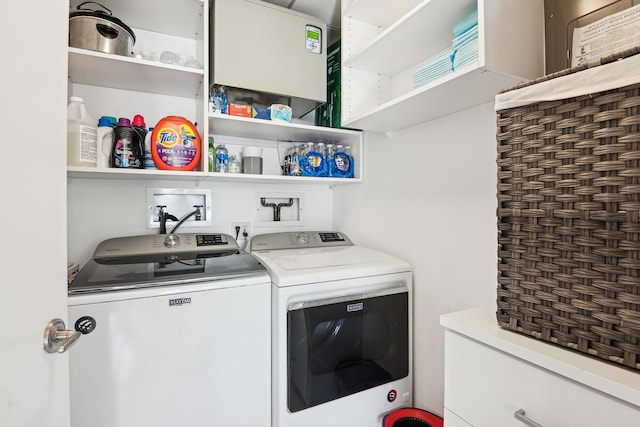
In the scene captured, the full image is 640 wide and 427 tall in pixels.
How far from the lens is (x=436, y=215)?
4.69 ft

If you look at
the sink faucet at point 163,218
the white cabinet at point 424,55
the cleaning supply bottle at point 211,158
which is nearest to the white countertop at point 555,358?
the white cabinet at point 424,55

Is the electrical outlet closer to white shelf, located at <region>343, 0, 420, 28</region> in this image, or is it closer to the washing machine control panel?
the washing machine control panel

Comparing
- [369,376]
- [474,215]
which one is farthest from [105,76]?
[369,376]

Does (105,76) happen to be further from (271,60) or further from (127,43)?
(271,60)

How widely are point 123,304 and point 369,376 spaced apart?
1.09 metres

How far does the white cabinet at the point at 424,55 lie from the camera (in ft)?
2.98

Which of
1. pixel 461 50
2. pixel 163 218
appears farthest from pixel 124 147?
pixel 461 50

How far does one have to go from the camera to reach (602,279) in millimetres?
544

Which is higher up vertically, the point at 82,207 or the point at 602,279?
the point at 82,207

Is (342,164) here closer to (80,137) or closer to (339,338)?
(339,338)

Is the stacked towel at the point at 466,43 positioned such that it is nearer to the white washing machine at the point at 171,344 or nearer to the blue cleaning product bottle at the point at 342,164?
the blue cleaning product bottle at the point at 342,164

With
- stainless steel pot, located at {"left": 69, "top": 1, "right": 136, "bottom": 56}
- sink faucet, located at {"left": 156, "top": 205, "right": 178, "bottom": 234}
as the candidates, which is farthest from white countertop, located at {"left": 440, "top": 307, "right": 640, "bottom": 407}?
stainless steel pot, located at {"left": 69, "top": 1, "right": 136, "bottom": 56}

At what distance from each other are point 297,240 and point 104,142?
1.10 metres

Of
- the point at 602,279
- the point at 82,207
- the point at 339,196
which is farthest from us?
the point at 339,196
